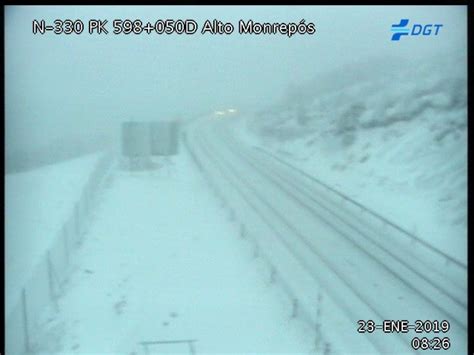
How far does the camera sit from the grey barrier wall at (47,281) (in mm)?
3793

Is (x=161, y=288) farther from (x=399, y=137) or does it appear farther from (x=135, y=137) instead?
(x=399, y=137)

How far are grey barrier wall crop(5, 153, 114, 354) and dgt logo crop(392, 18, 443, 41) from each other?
2.27m

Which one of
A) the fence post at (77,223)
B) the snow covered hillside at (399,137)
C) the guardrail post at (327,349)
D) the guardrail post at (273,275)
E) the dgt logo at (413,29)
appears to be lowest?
the guardrail post at (327,349)

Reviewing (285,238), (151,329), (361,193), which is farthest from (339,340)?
(151,329)

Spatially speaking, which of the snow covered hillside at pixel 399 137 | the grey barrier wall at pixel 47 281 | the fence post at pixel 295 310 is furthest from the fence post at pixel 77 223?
the fence post at pixel 295 310

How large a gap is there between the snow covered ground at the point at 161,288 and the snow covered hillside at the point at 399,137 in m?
0.90

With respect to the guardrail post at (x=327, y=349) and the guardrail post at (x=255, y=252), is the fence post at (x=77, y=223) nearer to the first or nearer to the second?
the guardrail post at (x=255, y=252)

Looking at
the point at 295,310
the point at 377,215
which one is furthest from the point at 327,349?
the point at 377,215

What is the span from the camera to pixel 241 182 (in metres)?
4.27

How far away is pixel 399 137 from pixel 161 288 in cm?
206

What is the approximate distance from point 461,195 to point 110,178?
101 inches

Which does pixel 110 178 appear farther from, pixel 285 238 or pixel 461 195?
pixel 461 195

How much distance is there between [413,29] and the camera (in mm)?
3951

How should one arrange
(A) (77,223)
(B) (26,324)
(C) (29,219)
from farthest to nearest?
(A) (77,223)
(C) (29,219)
(B) (26,324)
